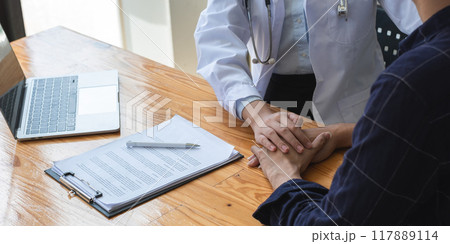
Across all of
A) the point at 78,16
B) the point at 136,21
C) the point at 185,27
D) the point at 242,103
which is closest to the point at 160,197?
the point at 242,103

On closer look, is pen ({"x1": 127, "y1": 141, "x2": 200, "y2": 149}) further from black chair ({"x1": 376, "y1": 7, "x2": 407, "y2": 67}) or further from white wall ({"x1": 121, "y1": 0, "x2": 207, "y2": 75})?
white wall ({"x1": 121, "y1": 0, "x2": 207, "y2": 75})

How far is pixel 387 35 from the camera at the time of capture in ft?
5.03

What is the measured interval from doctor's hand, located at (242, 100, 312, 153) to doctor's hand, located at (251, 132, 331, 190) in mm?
13

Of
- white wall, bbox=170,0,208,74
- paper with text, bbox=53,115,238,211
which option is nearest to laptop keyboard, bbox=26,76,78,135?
paper with text, bbox=53,115,238,211

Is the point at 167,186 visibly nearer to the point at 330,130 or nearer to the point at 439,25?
the point at 330,130

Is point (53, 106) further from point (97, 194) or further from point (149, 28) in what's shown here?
point (149, 28)

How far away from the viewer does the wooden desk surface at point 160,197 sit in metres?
0.93

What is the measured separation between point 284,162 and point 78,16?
2395 mm

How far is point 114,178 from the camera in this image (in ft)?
3.34

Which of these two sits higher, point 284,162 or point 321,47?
point 321,47

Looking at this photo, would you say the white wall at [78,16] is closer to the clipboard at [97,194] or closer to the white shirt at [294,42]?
the white shirt at [294,42]

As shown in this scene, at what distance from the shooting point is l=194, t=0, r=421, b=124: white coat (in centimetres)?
137
